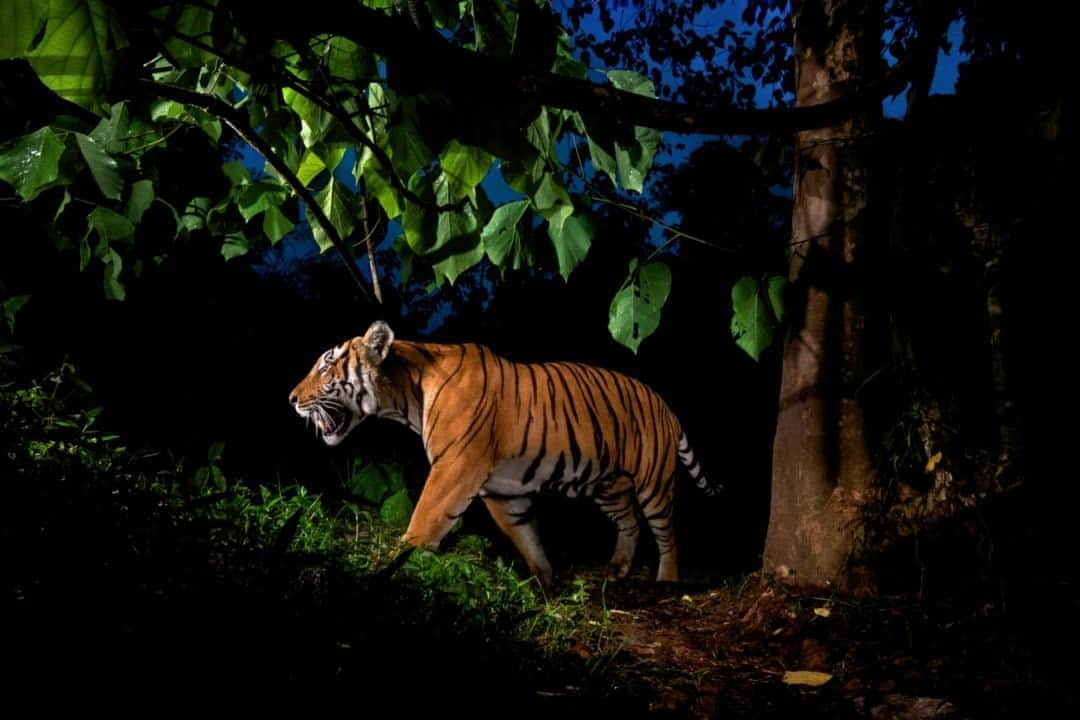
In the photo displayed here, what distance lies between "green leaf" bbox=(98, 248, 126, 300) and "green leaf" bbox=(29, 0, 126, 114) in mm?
2052

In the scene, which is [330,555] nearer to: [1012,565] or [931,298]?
[1012,565]

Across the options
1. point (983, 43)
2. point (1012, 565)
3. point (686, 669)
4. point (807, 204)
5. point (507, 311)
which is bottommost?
point (686, 669)

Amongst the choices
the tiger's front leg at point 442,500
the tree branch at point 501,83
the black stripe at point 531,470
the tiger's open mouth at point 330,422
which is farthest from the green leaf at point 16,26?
the black stripe at point 531,470

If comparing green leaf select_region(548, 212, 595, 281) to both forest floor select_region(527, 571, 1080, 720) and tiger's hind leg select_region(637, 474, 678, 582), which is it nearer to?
forest floor select_region(527, 571, 1080, 720)

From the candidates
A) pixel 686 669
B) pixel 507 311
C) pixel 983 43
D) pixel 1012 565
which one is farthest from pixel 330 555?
pixel 507 311

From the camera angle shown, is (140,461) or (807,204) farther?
(140,461)

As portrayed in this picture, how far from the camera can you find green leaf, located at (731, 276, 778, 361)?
2.30 metres

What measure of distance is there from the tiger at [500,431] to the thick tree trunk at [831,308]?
1.52m

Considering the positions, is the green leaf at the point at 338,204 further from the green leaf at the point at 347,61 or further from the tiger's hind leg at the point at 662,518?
the tiger's hind leg at the point at 662,518

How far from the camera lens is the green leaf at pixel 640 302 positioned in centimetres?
214

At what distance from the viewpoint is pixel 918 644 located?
7.93 ft

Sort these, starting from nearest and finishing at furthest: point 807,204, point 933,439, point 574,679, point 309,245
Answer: point 574,679 < point 933,439 < point 807,204 < point 309,245

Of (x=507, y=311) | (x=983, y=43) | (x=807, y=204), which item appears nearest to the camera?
(x=807, y=204)

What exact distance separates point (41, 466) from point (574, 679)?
74.4 inches
